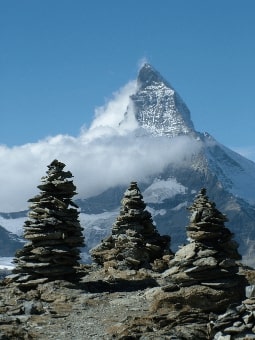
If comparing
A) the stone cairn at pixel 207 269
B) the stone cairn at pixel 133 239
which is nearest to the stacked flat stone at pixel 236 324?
the stone cairn at pixel 207 269

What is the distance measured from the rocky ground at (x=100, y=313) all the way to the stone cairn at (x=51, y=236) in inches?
42.2

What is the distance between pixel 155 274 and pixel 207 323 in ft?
40.7

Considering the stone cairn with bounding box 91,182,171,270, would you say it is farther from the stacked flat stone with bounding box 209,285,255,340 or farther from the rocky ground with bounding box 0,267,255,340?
the stacked flat stone with bounding box 209,285,255,340

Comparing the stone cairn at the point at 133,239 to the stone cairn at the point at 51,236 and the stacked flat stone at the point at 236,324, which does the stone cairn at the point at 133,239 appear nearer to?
the stone cairn at the point at 51,236

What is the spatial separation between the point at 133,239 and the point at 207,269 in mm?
14266

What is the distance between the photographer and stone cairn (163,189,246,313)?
81.0 ft

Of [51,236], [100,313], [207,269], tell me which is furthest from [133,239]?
[207,269]

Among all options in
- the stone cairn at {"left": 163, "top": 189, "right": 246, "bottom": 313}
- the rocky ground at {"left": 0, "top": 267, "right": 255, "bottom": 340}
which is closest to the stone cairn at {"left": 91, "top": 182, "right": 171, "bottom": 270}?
the rocky ground at {"left": 0, "top": 267, "right": 255, "bottom": 340}

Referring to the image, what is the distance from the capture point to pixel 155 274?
114ft

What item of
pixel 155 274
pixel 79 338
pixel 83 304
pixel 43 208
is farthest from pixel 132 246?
pixel 79 338

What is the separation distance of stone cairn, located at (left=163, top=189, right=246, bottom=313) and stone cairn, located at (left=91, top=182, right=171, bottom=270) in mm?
11213

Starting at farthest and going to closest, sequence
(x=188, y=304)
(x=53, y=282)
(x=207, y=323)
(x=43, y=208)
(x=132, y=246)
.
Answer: (x=132, y=246), (x=43, y=208), (x=53, y=282), (x=188, y=304), (x=207, y=323)

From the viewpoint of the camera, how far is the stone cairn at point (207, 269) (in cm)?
2469

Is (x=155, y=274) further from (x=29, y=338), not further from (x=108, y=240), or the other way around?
(x=29, y=338)
